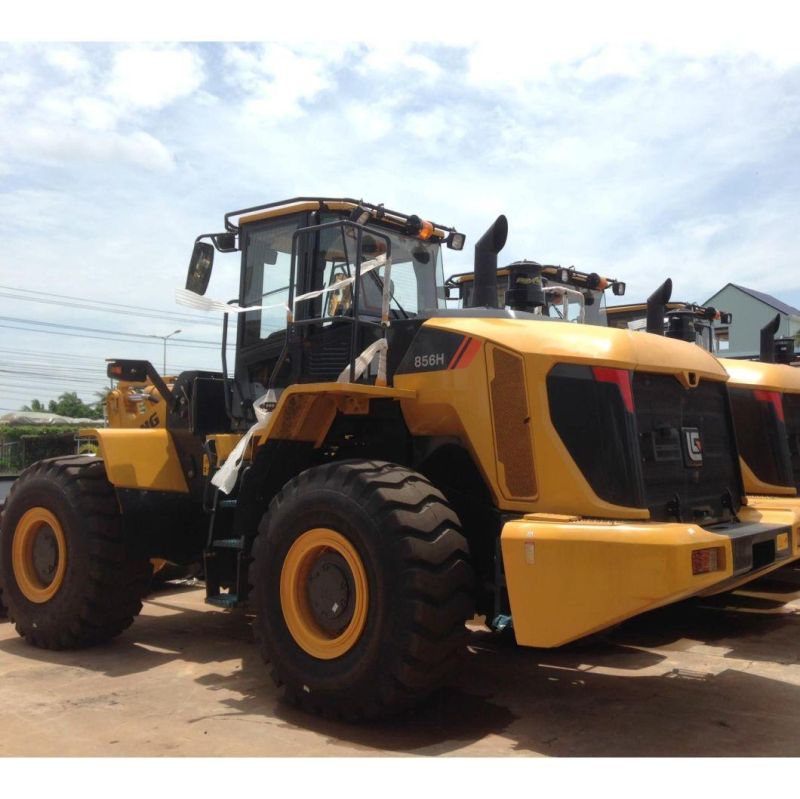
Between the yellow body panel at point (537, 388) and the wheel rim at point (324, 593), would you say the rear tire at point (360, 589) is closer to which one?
the wheel rim at point (324, 593)

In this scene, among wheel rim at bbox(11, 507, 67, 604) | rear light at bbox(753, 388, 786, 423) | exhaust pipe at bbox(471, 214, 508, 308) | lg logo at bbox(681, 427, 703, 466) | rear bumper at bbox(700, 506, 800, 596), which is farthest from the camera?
rear light at bbox(753, 388, 786, 423)

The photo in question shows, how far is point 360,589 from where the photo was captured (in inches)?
184

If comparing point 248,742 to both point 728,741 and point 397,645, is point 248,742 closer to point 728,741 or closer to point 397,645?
Result: point 397,645

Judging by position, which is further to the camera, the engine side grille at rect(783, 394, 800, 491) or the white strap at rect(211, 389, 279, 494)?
the engine side grille at rect(783, 394, 800, 491)

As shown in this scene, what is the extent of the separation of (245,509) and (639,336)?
2.63m

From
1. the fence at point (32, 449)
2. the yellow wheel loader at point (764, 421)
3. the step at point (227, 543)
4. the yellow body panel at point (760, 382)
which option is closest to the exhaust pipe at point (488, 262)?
the step at point (227, 543)

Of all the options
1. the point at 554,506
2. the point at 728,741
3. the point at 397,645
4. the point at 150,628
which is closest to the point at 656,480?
the point at 554,506

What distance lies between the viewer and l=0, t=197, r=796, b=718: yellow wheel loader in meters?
4.38

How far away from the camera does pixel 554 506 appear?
4703 millimetres

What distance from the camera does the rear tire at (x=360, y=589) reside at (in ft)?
14.4

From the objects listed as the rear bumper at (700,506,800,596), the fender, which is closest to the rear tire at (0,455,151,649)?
the fender

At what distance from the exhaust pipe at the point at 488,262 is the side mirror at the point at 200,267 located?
6.18 feet

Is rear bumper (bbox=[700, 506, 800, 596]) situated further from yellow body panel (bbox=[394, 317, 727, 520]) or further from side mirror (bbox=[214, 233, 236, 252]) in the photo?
side mirror (bbox=[214, 233, 236, 252])

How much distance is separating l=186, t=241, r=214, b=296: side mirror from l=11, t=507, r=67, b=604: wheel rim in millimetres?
2112
